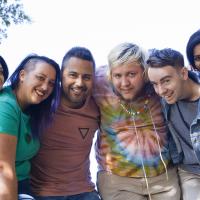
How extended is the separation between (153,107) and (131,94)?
10.7 inches

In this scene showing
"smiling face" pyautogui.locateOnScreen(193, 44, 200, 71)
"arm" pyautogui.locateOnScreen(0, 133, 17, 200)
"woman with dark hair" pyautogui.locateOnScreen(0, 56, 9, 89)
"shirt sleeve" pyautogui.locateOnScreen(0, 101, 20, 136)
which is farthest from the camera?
"smiling face" pyautogui.locateOnScreen(193, 44, 200, 71)

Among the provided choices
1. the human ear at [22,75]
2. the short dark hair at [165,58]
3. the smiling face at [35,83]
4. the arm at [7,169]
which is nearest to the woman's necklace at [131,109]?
the short dark hair at [165,58]

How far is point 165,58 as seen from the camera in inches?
127

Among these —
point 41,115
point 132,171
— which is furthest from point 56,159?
point 132,171

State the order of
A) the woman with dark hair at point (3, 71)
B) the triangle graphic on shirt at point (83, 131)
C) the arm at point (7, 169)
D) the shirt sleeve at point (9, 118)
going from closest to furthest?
the arm at point (7, 169) → the shirt sleeve at point (9, 118) → the woman with dark hair at point (3, 71) → the triangle graphic on shirt at point (83, 131)

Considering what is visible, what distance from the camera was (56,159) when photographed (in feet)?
11.4

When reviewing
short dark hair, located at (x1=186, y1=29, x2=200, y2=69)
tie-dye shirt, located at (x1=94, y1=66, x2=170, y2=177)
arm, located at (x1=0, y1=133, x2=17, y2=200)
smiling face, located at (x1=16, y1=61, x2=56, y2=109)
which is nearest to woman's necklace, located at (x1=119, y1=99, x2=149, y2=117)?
tie-dye shirt, located at (x1=94, y1=66, x2=170, y2=177)

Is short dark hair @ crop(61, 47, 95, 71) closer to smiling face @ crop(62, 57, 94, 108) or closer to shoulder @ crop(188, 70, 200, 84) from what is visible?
smiling face @ crop(62, 57, 94, 108)

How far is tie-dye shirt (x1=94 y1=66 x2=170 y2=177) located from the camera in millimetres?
3467

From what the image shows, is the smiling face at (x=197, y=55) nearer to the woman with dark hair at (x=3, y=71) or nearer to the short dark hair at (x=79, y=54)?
the short dark hair at (x=79, y=54)

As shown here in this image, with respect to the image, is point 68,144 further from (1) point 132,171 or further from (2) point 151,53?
(2) point 151,53

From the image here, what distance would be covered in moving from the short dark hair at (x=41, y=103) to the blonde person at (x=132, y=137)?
0.46 metres

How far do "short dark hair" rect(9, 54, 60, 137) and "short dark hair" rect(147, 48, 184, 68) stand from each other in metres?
0.79

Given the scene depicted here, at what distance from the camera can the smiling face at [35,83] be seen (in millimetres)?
3119
